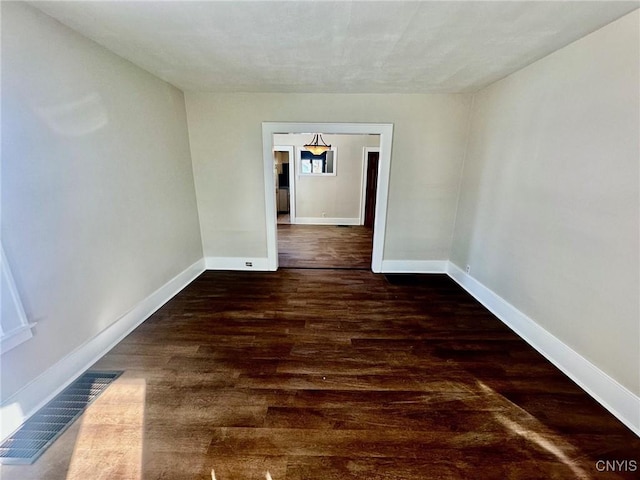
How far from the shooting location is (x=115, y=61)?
2217mm

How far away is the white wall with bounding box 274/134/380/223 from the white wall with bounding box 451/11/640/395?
4.49 metres

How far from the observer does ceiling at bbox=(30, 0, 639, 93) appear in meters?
1.56

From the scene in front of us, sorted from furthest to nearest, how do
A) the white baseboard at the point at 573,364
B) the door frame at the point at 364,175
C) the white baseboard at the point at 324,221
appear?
the white baseboard at the point at 324,221, the door frame at the point at 364,175, the white baseboard at the point at 573,364

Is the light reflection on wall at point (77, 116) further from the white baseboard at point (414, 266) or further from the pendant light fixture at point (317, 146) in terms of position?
the pendant light fixture at point (317, 146)

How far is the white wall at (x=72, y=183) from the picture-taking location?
1.55 metres

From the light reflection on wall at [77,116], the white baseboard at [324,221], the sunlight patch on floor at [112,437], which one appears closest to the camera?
the sunlight patch on floor at [112,437]

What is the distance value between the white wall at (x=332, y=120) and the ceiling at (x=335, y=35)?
59 centimetres

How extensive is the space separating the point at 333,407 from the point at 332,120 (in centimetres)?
308

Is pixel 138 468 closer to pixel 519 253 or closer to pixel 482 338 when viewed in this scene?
pixel 482 338

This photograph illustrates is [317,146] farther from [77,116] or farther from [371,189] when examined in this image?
[77,116]

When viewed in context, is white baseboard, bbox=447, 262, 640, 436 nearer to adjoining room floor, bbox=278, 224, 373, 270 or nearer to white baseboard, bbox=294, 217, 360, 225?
adjoining room floor, bbox=278, 224, 373, 270

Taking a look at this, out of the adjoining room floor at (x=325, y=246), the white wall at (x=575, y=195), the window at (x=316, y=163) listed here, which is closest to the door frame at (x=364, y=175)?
the adjoining room floor at (x=325, y=246)

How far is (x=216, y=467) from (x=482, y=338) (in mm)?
2255

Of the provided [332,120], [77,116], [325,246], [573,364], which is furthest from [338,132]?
[573,364]
